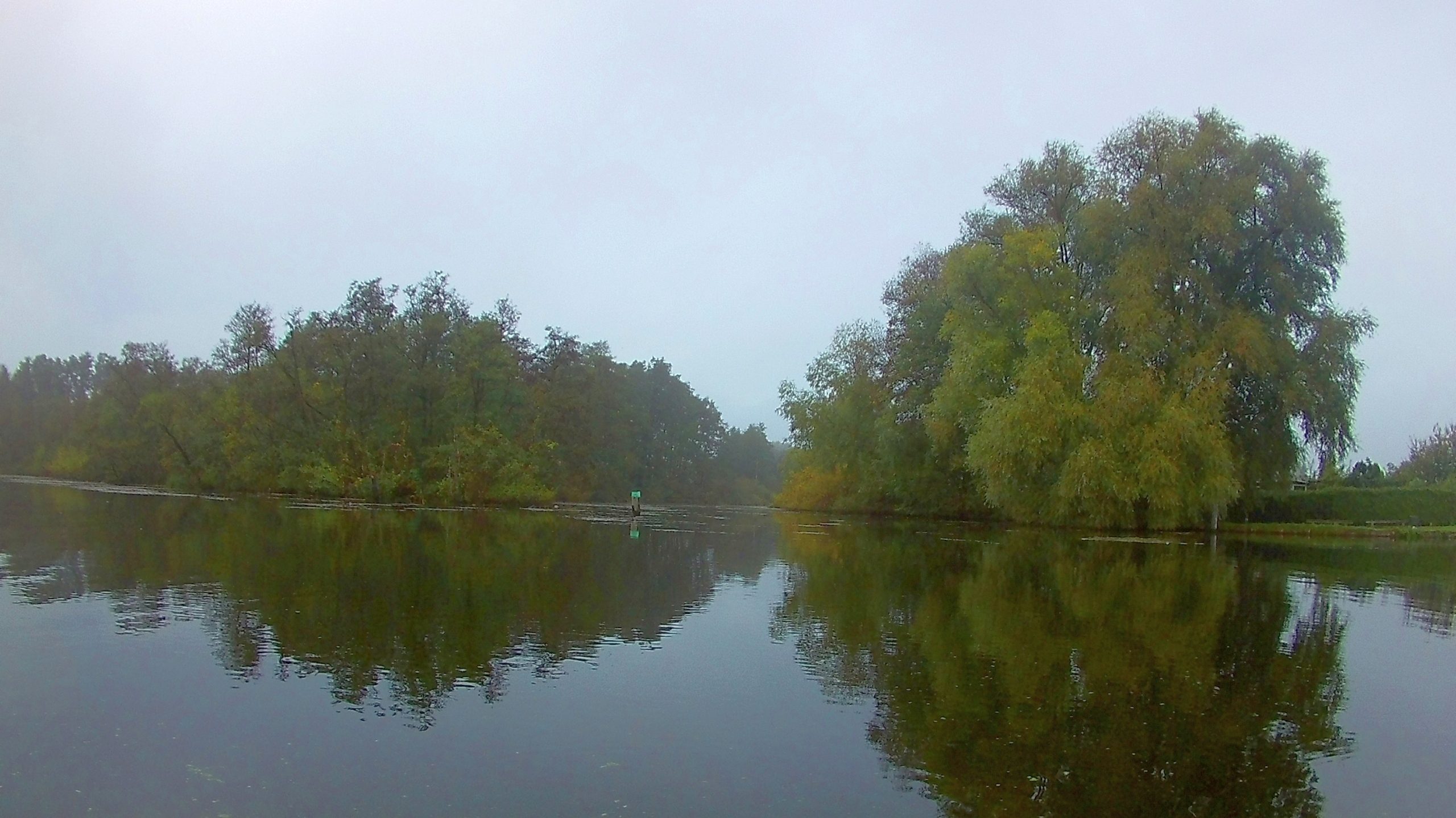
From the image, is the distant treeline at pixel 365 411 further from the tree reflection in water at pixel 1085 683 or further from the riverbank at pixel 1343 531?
the tree reflection in water at pixel 1085 683

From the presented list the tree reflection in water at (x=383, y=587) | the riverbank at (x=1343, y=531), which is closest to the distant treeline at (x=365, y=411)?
the tree reflection in water at (x=383, y=587)

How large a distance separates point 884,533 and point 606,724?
2849cm

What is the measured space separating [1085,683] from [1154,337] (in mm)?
30173

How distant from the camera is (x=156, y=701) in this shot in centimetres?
836

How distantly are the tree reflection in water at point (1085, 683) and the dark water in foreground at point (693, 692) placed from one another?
0.16 feet

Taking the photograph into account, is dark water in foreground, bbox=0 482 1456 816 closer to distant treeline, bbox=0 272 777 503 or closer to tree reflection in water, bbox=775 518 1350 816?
tree reflection in water, bbox=775 518 1350 816

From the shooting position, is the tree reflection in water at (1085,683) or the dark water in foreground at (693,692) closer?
the dark water in foreground at (693,692)

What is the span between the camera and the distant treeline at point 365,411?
55562 mm

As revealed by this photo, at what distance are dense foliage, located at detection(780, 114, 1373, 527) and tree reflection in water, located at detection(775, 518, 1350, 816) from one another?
16.1 m

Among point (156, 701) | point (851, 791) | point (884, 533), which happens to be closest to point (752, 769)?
point (851, 791)

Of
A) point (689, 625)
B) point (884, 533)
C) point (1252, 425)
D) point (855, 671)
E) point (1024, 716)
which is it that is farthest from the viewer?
point (1252, 425)

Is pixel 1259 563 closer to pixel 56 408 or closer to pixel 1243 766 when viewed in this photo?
pixel 1243 766

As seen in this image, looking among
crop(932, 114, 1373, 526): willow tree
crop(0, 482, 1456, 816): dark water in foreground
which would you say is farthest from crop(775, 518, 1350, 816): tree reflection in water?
crop(932, 114, 1373, 526): willow tree

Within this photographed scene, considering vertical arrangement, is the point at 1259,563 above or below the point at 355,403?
below
